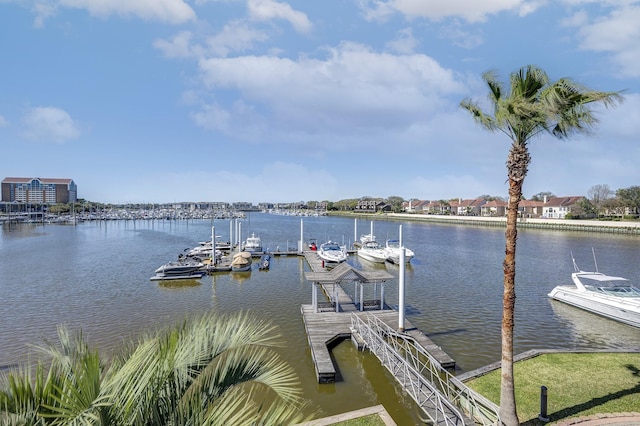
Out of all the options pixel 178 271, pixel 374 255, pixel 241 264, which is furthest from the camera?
pixel 374 255

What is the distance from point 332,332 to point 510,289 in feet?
29.8

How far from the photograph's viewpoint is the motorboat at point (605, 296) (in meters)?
17.7

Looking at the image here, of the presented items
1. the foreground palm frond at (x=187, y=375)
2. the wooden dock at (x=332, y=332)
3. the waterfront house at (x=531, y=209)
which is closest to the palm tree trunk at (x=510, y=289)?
the wooden dock at (x=332, y=332)

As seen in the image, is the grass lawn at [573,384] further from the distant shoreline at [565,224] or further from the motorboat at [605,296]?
the distant shoreline at [565,224]

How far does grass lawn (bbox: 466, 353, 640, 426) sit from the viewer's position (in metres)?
8.89

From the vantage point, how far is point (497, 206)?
435 ft

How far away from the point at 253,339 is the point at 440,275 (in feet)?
97.8

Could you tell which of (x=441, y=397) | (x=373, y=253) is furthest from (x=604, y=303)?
(x=373, y=253)

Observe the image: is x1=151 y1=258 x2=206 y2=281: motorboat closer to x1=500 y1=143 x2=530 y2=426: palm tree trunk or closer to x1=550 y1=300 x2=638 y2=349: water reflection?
x1=500 y1=143 x2=530 y2=426: palm tree trunk

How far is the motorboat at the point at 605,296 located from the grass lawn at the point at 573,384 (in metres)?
6.55

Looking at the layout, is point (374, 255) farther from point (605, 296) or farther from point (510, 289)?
point (510, 289)

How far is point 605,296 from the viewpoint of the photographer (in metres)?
19.2

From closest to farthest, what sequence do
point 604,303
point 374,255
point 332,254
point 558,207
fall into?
point 604,303 → point 332,254 → point 374,255 → point 558,207

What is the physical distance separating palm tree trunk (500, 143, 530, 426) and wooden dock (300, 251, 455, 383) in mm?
4830
